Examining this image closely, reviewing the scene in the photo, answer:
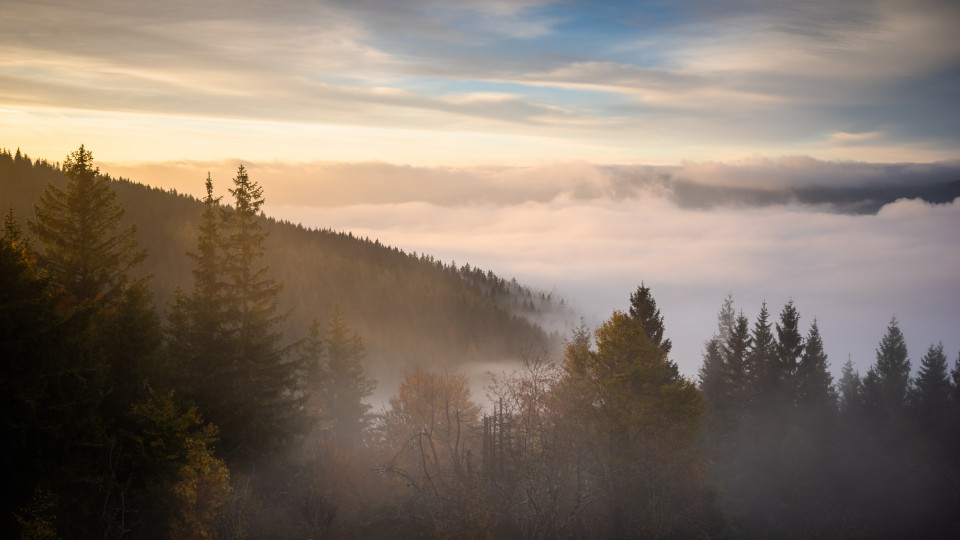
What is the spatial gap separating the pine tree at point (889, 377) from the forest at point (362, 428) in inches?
11.5

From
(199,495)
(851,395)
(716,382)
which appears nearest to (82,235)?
(199,495)

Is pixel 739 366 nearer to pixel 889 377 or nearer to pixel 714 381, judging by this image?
pixel 714 381

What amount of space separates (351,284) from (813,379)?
107 metres

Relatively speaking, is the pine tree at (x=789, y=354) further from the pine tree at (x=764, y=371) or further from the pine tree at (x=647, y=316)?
the pine tree at (x=647, y=316)

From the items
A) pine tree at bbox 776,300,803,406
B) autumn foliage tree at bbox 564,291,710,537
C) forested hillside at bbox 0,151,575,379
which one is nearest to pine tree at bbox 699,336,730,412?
pine tree at bbox 776,300,803,406

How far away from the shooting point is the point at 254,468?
28.4m

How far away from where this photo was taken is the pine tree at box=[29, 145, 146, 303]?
2441cm

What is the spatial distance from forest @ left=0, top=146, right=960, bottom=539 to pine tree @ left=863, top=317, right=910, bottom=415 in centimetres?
29

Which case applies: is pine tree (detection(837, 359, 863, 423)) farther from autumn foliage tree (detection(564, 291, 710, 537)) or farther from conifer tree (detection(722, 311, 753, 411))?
autumn foliage tree (detection(564, 291, 710, 537))

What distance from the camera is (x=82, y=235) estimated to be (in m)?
25.0

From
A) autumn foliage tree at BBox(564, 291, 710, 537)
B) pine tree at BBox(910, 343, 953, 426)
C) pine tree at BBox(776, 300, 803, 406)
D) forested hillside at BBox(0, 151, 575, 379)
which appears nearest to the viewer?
autumn foliage tree at BBox(564, 291, 710, 537)

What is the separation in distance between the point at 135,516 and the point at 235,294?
35.9ft

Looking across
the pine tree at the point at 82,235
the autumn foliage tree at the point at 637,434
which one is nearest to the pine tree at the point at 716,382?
the autumn foliage tree at the point at 637,434

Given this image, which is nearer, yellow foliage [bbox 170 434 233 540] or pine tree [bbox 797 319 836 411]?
yellow foliage [bbox 170 434 233 540]
